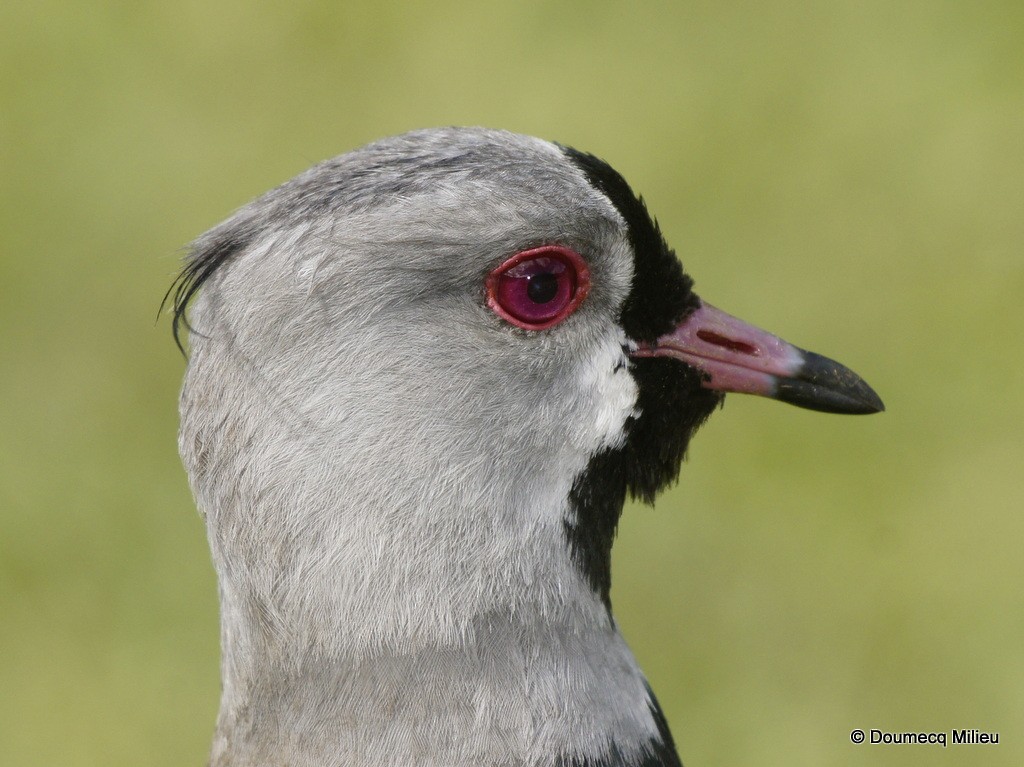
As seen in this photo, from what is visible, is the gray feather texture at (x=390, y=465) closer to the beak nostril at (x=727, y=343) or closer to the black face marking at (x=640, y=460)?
the black face marking at (x=640, y=460)


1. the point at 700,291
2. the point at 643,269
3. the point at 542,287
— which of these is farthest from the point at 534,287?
the point at 700,291

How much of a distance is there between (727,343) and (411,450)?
0.83 metres

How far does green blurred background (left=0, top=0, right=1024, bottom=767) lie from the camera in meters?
5.60

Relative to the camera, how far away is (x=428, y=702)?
2.59 m

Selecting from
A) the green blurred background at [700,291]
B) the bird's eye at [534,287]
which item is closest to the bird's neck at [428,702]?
the bird's eye at [534,287]

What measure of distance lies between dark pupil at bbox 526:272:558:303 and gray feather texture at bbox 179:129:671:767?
0.08m

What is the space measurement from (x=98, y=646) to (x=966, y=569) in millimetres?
3881

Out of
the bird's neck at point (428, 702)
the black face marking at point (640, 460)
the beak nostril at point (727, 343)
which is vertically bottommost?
the bird's neck at point (428, 702)

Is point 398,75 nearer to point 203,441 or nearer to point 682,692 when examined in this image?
point 682,692

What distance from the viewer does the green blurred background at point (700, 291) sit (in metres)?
5.60

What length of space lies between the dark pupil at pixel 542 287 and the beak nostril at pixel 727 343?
1.39 ft

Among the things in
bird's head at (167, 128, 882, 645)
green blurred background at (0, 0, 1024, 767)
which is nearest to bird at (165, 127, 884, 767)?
bird's head at (167, 128, 882, 645)

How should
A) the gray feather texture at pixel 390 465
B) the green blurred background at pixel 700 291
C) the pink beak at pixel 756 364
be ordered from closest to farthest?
the gray feather texture at pixel 390 465 → the pink beak at pixel 756 364 → the green blurred background at pixel 700 291

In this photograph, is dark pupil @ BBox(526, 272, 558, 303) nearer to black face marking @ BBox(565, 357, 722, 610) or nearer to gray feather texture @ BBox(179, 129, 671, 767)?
gray feather texture @ BBox(179, 129, 671, 767)
